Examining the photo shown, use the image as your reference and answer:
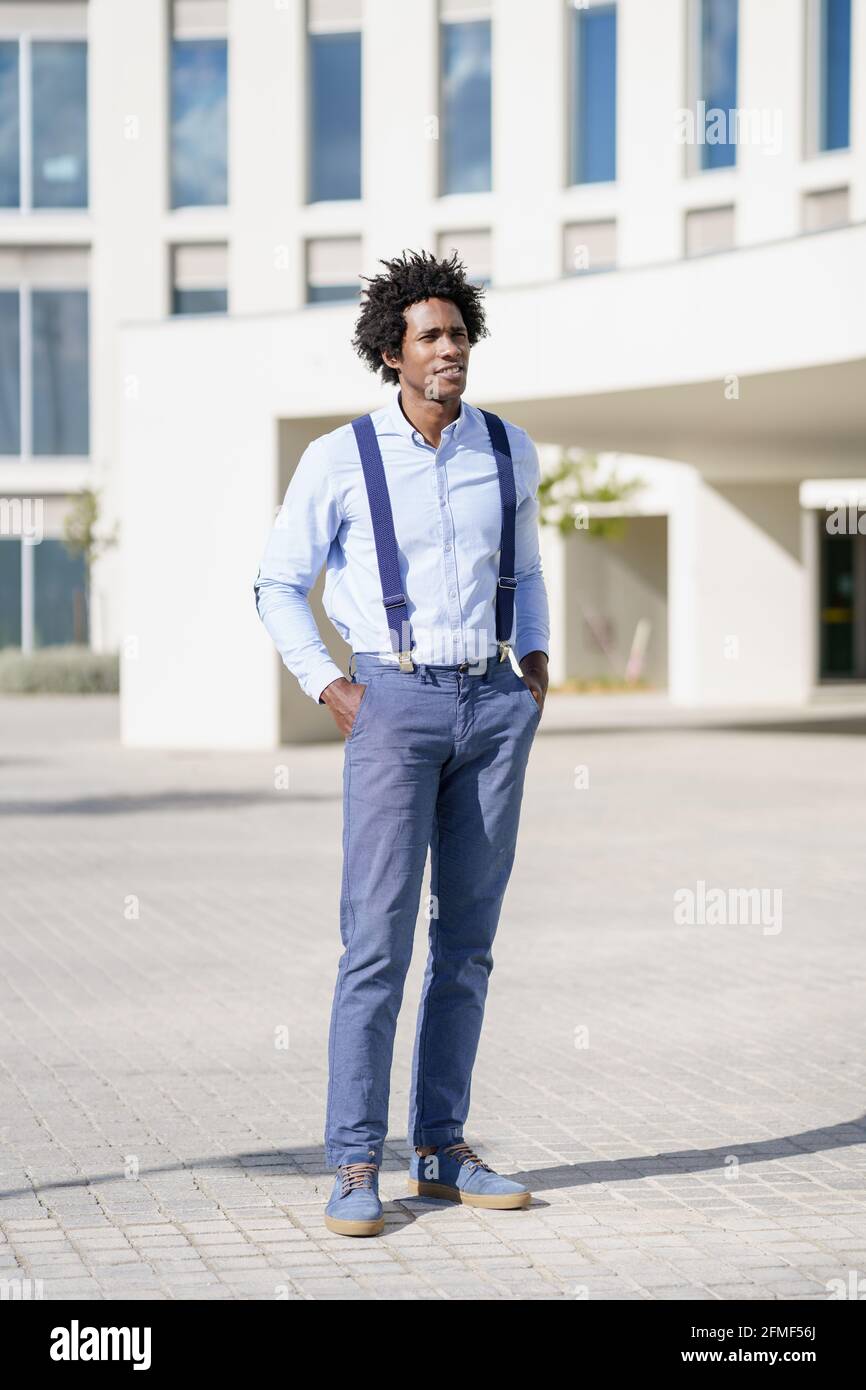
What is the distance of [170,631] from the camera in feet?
69.7

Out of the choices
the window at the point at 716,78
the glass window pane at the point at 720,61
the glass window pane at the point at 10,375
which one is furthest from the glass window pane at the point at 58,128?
the glass window pane at the point at 720,61

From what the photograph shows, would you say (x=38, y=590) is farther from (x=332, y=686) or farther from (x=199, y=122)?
(x=332, y=686)

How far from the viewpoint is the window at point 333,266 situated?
35.6 meters

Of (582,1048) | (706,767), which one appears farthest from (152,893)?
(706,767)

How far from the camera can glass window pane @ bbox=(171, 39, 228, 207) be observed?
35625 millimetres

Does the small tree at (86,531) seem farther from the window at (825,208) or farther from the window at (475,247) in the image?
the window at (825,208)

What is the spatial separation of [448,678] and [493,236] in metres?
30.5

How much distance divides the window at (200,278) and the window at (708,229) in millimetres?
9027

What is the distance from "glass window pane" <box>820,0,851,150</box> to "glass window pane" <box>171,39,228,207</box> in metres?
11.0

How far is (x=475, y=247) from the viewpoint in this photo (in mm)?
34656

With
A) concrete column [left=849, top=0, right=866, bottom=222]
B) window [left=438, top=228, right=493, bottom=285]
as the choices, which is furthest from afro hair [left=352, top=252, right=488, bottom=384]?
window [left=438, top=228, right=493, bottom=285]

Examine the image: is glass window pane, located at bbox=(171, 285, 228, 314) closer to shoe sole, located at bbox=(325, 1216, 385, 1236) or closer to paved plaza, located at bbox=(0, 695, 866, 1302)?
paved plaza, located at bbox=(0, 695, 866, 1302)
